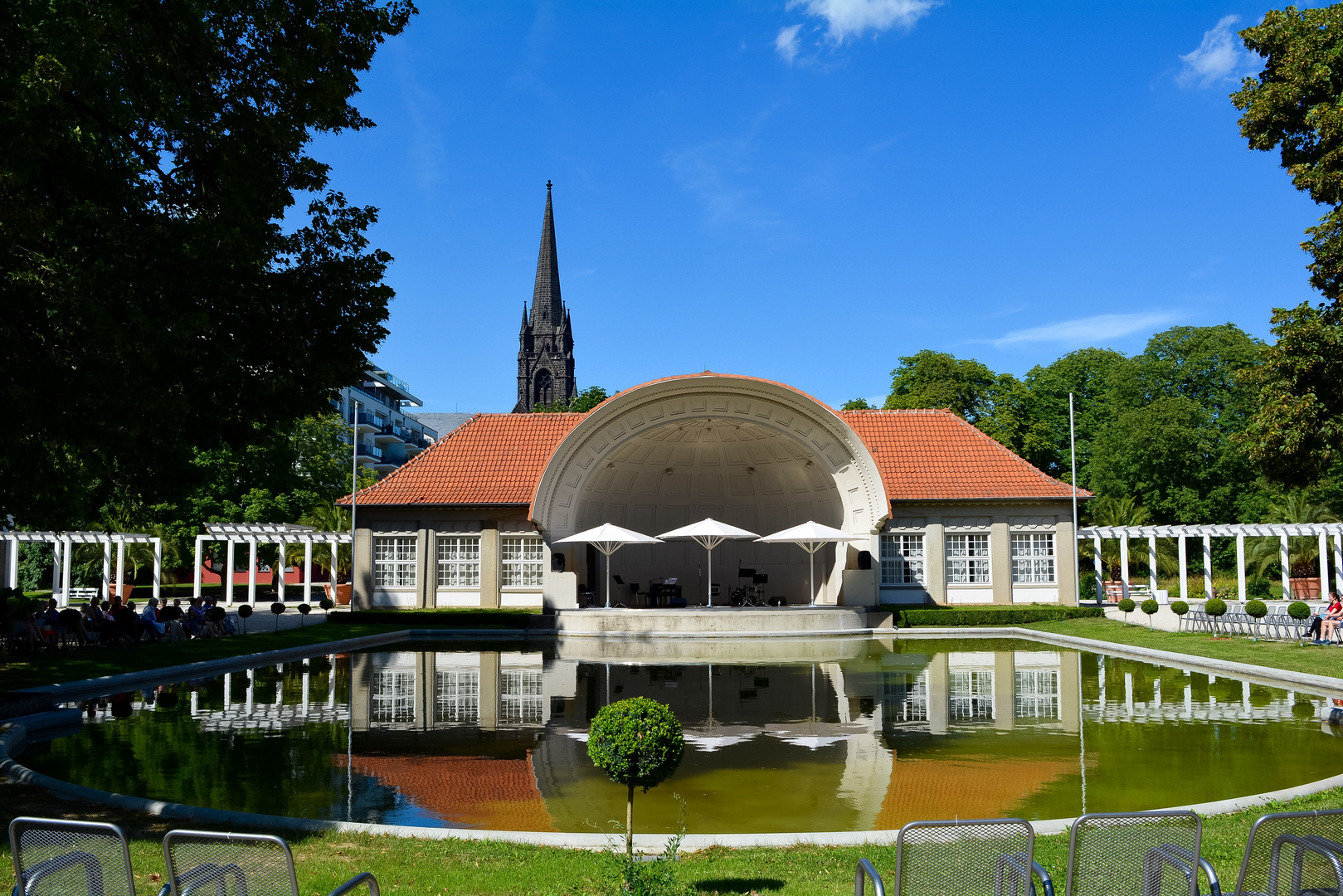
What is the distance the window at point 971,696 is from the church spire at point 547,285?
78.5 meters

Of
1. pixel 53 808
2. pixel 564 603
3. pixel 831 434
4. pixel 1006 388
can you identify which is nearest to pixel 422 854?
pixel 53 808

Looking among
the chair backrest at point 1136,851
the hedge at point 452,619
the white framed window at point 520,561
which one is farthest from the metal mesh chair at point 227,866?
the white framed window at point 520,561

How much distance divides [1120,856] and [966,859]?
0.77 meters

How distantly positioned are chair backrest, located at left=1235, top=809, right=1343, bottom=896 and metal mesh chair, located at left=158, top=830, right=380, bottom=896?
13.2ft

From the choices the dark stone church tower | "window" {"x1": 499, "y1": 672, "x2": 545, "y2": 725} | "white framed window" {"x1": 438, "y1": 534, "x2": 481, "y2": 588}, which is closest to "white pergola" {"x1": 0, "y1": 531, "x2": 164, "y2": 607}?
"white framed window" {"x1": 438, "y1": 534, "x2": 481, "y2": 588}

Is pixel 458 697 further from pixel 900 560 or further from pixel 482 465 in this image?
pixel 900 560

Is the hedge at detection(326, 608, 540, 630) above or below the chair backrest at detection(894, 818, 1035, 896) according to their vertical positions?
below

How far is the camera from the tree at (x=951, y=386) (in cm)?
4847

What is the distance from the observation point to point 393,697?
52.0 feet

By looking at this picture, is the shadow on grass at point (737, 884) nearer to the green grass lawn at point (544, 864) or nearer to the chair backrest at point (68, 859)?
the green grass lawn at point (544, 864)

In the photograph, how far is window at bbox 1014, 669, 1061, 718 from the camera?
1378cm

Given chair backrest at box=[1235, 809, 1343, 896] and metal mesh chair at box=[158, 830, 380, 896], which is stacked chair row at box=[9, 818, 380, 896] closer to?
metal mesh chair at box=[158, 830, 380, 896]

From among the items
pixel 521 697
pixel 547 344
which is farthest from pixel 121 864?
pixel 547 344

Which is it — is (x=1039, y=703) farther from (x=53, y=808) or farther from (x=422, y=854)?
(x=53, y=808)
